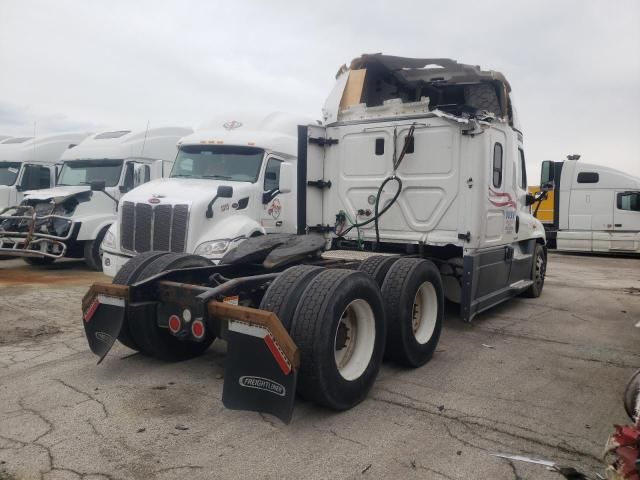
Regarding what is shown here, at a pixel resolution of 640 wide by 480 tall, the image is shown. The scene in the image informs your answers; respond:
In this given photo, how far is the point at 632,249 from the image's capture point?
17734mm

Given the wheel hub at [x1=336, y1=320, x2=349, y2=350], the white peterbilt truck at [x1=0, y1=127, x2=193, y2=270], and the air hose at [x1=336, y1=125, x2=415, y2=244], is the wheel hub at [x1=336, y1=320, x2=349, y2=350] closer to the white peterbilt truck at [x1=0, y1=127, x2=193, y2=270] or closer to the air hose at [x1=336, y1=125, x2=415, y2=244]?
the air hose at [x1=336, y1=125, x2=415, y2=244]

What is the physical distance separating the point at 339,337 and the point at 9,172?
12.8 metres

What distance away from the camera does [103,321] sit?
15.0 ft

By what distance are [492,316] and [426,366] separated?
2896 mm

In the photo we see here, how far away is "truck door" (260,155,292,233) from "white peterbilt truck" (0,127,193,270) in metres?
3.98

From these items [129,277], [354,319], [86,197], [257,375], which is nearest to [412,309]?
[354,319]

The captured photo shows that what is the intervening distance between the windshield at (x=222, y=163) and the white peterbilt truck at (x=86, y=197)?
2804mm

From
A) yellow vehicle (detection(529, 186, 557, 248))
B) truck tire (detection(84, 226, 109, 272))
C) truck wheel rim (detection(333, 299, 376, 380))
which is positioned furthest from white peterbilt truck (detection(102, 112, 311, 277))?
yellow vehicle (detection(529, 186, 557, 248))

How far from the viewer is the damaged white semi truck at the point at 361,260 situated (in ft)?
12.1

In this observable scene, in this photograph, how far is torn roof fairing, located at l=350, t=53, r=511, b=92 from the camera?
24.4ft

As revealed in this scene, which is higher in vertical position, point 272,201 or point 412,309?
point 272,201

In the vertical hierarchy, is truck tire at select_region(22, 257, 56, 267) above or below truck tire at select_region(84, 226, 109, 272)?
below

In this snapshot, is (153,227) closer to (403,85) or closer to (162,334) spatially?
(162,334)

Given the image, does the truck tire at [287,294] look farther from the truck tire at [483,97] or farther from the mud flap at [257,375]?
the truck tire at [483,97]
